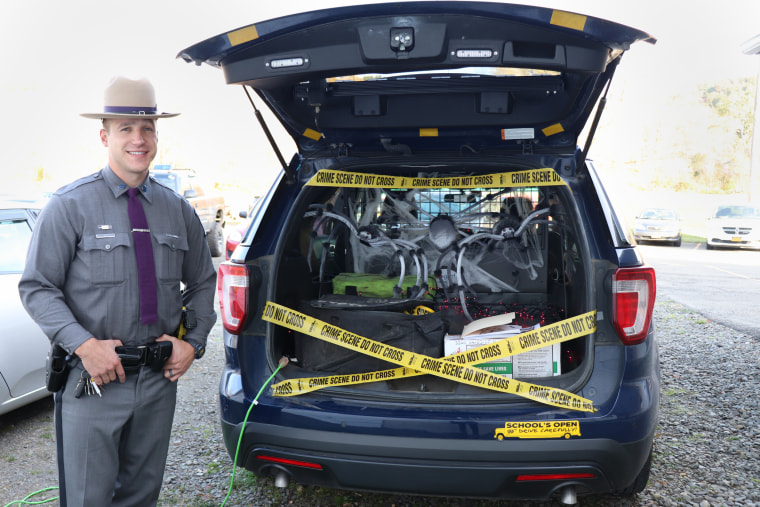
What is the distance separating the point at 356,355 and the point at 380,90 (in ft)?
3.94

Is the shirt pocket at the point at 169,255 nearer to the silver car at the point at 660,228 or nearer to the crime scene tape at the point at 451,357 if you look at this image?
the crime scene tape at the point at 451,357

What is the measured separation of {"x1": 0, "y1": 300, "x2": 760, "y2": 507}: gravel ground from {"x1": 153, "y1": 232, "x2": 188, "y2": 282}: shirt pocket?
1.34 metres

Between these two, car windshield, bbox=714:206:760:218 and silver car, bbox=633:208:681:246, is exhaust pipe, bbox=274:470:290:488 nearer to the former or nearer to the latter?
silver car, bbox=633:208:681:246

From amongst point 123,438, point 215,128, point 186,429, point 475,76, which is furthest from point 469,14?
point 215,128

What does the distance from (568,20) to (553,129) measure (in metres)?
0.78

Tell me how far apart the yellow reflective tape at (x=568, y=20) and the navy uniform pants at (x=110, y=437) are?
180 cm

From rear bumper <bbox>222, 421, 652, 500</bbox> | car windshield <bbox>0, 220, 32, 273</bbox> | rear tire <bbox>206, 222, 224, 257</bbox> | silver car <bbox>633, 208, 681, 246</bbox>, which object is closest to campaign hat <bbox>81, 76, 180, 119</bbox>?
rear bumper <bbox>222, 421, 652, 500</bbox>

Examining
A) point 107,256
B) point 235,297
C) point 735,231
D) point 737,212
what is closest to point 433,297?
point 235,297

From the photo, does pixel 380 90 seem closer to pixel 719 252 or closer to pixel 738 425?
pixel 738 425

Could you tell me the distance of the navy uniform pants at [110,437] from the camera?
1.97 meters

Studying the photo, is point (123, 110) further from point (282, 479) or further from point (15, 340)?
point (15, 340)

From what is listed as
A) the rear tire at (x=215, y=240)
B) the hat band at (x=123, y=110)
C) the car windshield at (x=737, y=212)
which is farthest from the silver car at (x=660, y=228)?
the hat band at (x=123, y=110)

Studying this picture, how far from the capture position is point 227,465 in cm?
329

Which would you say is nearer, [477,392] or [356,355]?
[477,392]
